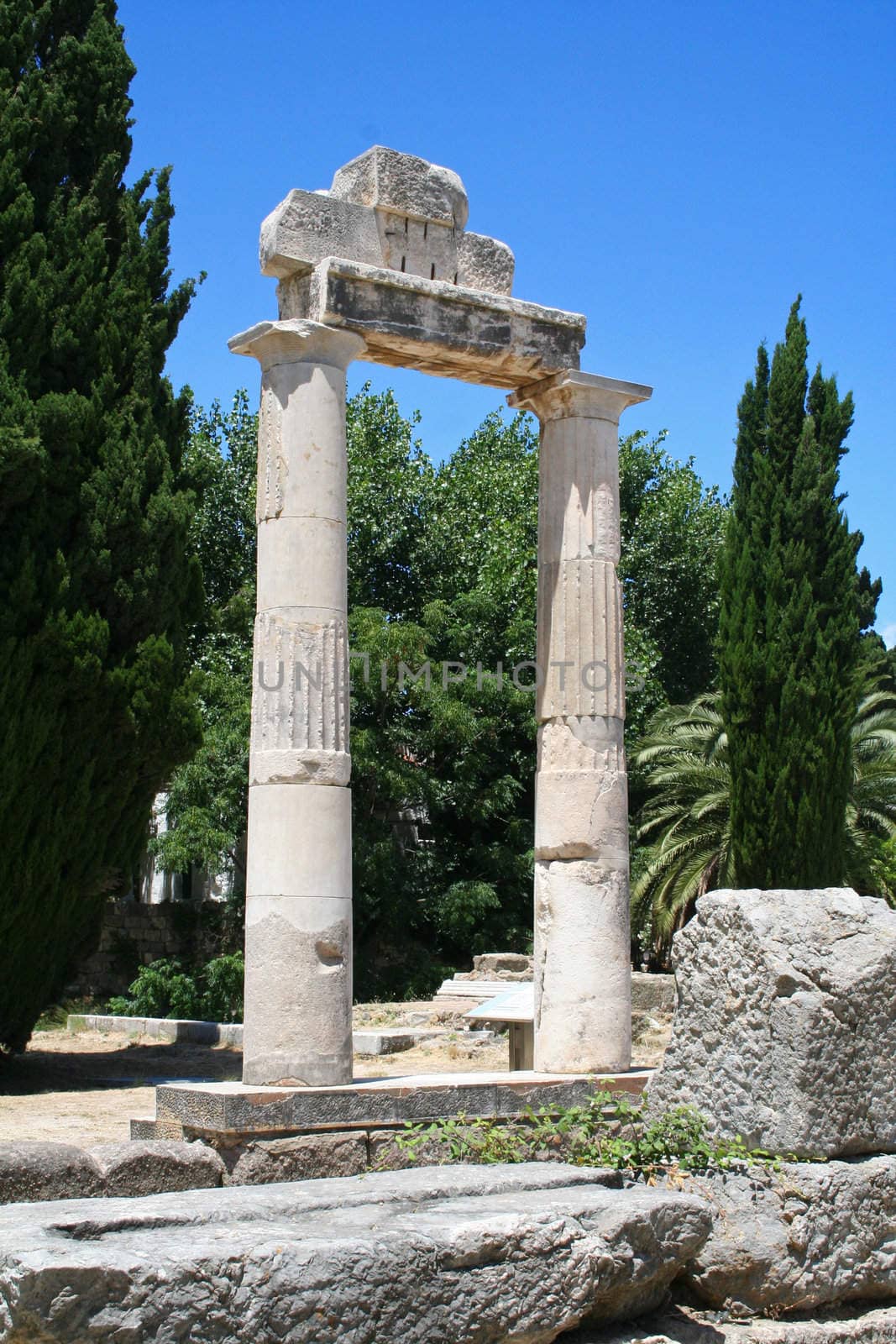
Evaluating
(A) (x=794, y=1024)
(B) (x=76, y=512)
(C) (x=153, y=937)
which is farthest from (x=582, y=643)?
(C) (x=153, y=937)

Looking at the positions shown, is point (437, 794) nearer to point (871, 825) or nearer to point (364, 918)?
point (364, 918)

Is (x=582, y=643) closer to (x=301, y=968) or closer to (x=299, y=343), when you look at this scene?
(x=299, y=343)

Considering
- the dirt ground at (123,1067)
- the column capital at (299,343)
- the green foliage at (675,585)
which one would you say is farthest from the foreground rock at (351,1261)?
the green foliage at (675,585)

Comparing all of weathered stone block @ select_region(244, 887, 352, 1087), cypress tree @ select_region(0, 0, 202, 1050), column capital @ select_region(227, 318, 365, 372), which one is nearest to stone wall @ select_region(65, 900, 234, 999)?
cypress tree @ select_region(0, 0, 202, 1050)

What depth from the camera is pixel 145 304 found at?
13.8m

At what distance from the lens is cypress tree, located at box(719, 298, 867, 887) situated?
62.3 feet

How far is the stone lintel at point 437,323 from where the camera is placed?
8367mm

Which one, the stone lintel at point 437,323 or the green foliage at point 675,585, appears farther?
the green foliage at point 675,585

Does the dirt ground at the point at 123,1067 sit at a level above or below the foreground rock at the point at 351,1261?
below

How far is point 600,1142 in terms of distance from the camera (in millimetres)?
5676

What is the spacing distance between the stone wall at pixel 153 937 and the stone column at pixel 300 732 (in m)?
15.4

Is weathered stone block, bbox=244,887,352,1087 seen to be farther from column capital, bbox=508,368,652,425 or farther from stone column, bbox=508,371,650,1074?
column capital, bbox=508,368,652,425

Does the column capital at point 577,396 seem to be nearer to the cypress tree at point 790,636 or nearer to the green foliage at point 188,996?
the cypress tree at point 790,636

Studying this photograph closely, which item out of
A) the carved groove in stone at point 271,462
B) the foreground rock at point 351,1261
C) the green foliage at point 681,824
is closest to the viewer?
the foreground rock at point 351,1261
